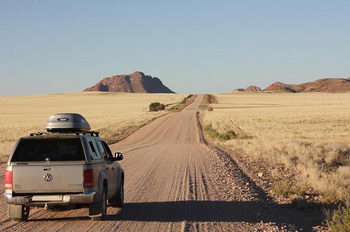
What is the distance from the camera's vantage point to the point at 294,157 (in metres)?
22.2

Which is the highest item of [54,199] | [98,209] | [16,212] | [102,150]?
[102,150]

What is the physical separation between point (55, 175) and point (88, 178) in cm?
56

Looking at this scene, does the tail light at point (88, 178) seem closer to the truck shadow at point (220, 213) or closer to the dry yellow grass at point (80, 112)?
the truck shadow at point (220, 213)

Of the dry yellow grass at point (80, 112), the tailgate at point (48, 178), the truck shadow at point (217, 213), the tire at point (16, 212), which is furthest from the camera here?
the dry yellow grass at point (80, 112)

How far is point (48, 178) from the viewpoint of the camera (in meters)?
8.88

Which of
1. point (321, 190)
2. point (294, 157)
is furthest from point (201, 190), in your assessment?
point (294, 157)

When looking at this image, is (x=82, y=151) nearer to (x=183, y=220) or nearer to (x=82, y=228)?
(x=82, y=228)

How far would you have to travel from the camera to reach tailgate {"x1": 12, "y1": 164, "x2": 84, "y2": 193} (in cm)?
888

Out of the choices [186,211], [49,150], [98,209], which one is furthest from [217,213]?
[49,150]

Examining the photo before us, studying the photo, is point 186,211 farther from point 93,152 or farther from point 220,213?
point 93,152

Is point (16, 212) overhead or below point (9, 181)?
below

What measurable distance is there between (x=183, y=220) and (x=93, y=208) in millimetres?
1736

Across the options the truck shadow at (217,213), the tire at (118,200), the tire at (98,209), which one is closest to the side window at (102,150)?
the tire at (118,200)

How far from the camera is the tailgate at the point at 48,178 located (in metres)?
8.88
